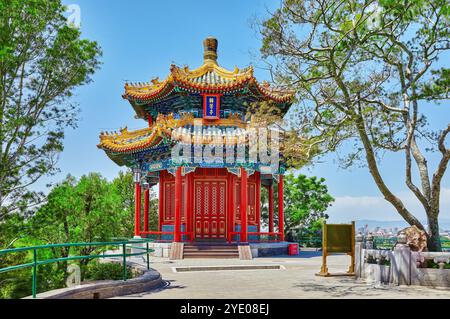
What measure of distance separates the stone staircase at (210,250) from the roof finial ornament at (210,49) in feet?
32.2

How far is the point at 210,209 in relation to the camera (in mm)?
20406

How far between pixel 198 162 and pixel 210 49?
7.22 m

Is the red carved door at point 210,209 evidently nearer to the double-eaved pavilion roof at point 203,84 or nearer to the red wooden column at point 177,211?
the red wooden column at point 177,211

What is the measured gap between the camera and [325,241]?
12.1 m

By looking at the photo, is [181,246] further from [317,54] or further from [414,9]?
[414,9]

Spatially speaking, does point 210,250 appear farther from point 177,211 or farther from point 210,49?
point 210,49

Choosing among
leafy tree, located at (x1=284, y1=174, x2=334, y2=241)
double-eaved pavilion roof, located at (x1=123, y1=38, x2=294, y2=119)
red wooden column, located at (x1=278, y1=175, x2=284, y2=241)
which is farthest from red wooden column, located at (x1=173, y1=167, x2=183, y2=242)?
leafy tree, located at (x1=284, y1=174, x2=334, y2=241)

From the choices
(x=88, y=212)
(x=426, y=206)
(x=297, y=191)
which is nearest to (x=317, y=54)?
(x=426, y=206)

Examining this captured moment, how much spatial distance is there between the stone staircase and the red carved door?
3.85 feet

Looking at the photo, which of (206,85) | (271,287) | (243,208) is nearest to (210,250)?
(243,208)

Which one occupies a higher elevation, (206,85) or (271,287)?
(206,85)

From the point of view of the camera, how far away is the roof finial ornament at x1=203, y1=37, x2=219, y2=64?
23416 millimetres

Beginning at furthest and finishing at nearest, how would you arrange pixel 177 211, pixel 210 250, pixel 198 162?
pixel 198 162 → pixel 177 211 → pixel 210 250

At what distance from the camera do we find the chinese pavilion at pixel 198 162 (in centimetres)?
1953
